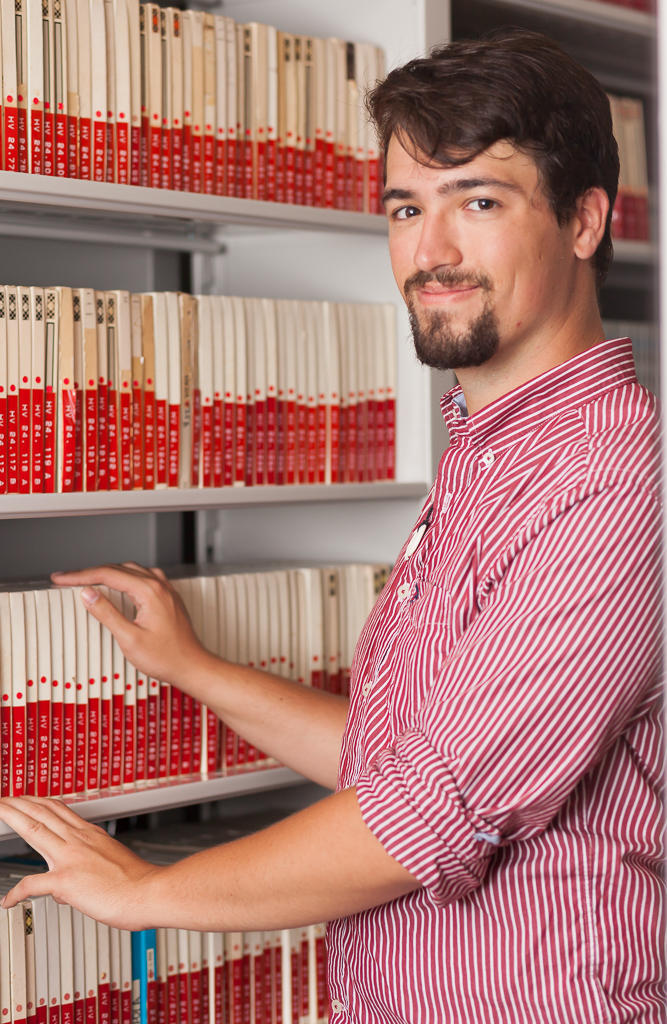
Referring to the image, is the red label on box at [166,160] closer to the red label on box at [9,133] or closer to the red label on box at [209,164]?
the red label on box at [209,164]

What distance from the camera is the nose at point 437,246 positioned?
126 centimetres

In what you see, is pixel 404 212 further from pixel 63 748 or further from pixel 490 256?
pixel 63 748

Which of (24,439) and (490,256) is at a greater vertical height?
(490,256)

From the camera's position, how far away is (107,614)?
1544mm

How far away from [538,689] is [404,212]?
0.57 meters

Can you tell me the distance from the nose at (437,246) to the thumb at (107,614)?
1.90 feet

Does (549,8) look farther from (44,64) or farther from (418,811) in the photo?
(418,811)

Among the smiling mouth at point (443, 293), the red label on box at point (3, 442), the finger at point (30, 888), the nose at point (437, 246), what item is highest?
the nose at point (437, 246)

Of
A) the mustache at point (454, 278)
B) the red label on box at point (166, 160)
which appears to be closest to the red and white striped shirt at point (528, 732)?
the mustache at point (454, 278)

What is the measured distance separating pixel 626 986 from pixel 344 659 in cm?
81

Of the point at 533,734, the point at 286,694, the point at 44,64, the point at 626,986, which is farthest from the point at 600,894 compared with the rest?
the point at 44,64

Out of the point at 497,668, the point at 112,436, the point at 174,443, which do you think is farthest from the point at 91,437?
the point at 497,668

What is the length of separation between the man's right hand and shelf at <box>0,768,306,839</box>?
0.48ft

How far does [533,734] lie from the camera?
1035mm
